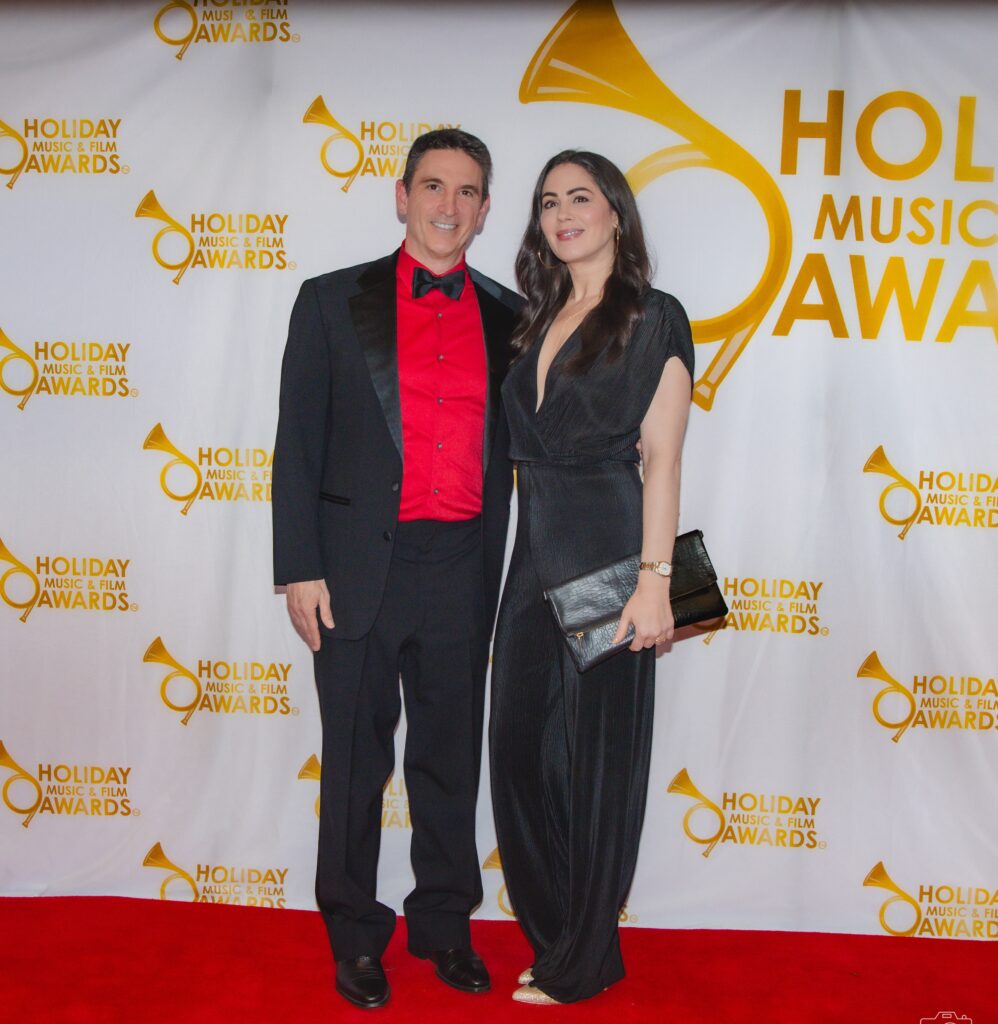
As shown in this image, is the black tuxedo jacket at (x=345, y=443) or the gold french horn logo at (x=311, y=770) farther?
the gold french horn logo at (x=311, y=770)

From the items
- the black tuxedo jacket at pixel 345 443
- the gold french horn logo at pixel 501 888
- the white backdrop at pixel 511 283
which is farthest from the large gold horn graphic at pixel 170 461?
the gold french horn logo at pixel 501 888

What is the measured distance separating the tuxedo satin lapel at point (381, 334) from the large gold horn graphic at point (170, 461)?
906 millimetres

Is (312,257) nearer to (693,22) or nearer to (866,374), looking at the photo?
(693,22)

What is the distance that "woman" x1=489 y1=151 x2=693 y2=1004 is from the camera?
2494mm

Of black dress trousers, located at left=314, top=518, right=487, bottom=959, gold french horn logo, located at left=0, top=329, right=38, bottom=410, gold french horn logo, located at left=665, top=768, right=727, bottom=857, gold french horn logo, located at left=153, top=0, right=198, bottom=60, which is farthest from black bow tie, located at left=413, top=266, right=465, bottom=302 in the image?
gold french horn logo, located at left=665, top=768, right=727, bottom=857

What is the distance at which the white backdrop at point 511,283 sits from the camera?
313 cm

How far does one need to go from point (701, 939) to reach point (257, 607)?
1687 mm

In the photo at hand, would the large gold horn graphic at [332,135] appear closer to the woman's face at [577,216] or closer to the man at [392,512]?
the man at [392,512]

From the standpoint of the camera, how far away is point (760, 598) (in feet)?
10.6

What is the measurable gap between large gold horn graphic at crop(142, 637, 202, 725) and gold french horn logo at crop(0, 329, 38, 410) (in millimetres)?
869

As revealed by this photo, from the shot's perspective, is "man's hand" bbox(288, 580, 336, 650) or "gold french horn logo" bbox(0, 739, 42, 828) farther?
"gold french horn logo" bbox(0, 739, 42, 828)

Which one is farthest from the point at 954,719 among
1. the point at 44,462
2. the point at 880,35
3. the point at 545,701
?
the point at 44,462

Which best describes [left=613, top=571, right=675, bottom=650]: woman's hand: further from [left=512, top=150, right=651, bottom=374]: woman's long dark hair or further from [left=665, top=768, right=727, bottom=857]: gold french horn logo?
[left=665, top=768, right=727, bottom=857]: gold french horn logo

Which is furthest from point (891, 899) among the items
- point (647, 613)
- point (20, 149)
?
point (20, 149)
